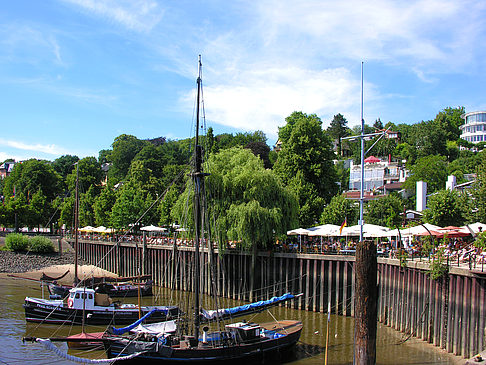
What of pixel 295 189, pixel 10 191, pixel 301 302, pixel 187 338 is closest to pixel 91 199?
pixel 10 191

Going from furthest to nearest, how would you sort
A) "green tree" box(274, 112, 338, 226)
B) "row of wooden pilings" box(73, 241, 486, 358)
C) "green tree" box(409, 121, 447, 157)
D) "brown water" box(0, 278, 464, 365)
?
"green tree" box(409, 121, 447, 157) → "green tree" box(274, 112, 338, 226) → "brown water" box(0, 278, 464, 365) → "row of wooden pilings" box(73, 241, 486, 358)

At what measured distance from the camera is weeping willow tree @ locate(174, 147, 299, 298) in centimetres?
3881

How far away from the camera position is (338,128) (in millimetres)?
150125

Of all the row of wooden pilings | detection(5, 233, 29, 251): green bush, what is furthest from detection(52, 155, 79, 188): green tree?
the row of wooden pilings

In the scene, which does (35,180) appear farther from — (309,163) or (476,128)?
(476,128)

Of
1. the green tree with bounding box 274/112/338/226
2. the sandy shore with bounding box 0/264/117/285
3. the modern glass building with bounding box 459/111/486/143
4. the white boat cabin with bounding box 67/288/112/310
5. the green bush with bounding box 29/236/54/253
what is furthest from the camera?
the modern glass building with bounding box 459/111/486/143

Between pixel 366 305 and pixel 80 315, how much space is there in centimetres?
2524

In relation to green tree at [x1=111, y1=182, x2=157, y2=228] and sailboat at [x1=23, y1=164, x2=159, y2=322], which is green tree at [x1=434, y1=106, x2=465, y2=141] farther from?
sailboat at [x1=23, y1=164, x2=159, y2=322]

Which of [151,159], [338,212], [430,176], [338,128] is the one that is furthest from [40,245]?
[338,128]

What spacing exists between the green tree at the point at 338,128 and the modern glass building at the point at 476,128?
3494 cm

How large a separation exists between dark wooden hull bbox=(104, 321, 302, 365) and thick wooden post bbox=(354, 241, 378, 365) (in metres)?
9.73

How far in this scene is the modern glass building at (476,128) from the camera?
13275cm

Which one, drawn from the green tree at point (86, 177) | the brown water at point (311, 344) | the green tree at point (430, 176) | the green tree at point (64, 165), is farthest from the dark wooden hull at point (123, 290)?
the green tree at point (64, 165)

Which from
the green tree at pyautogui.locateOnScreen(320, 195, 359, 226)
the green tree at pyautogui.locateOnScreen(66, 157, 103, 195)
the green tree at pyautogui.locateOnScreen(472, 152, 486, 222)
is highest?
the green tree at pyautogui.locateOnScreen(66, 157, 103, 195)
